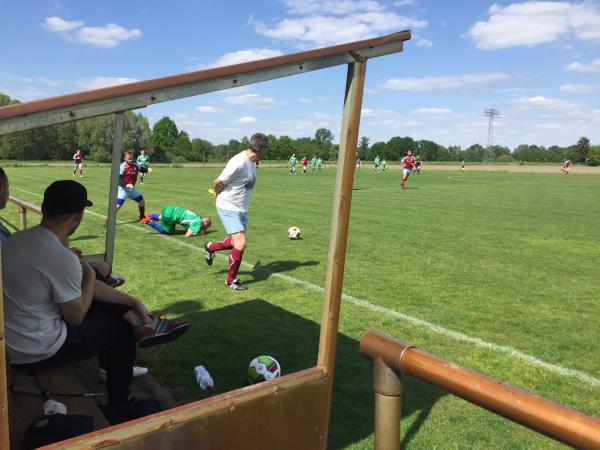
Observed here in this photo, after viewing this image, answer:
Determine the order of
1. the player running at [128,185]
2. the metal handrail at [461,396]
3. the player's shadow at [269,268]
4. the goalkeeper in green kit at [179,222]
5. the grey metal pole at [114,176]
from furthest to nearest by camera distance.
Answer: the player running at [128,185] < the goalkeeper in green kit at [179,222] < the player's shadow at [269,268] < the grey metal pole at [114,176] < the metal handrail at [461,396]

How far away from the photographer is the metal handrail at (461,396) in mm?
1299

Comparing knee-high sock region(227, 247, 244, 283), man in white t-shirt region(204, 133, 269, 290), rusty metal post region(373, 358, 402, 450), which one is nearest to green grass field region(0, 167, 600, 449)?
knee-high sock region(227, 247, 244, 283)

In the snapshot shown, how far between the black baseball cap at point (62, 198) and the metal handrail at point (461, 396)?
178 cm

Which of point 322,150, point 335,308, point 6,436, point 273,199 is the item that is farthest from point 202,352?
point 322,150

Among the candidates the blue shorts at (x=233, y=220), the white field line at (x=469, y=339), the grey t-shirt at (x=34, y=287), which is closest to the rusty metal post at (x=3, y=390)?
the grey t-shirt at (x=34, y=287)

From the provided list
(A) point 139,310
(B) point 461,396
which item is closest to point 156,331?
(A) point 139,310

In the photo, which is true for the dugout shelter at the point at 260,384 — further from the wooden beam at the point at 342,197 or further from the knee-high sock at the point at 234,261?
the knee-high sock at the point at 234,261

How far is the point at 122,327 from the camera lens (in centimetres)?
321

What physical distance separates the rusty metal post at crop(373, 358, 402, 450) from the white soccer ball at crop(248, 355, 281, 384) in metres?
1.83

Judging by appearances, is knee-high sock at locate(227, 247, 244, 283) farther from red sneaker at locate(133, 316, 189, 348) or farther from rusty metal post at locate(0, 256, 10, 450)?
rusty metal post at locate(0, 256, 10, 450)

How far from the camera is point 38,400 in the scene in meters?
2.88

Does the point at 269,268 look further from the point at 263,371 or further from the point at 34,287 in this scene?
the point at 34,287

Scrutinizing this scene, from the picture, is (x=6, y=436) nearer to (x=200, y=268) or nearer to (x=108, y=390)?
(x=108, y=390)

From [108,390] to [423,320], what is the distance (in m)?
3.35
